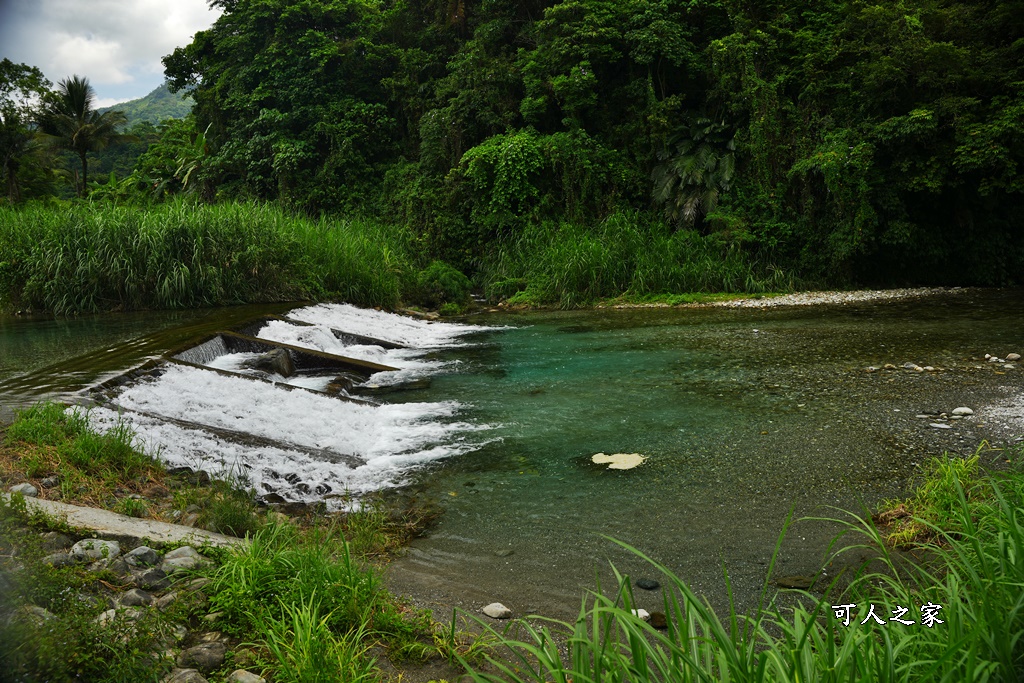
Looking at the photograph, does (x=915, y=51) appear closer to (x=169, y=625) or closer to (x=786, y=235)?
(x=786, y=235)

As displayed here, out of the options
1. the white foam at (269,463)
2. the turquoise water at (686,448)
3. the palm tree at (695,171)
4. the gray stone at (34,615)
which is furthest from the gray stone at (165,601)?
the palm tree at (695,171)

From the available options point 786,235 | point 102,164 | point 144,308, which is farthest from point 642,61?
point 102,164

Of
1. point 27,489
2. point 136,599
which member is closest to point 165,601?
point 136,599

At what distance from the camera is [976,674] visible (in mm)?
1544

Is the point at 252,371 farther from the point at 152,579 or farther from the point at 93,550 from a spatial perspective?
the point at 152,579

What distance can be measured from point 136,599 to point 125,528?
704 millimetres

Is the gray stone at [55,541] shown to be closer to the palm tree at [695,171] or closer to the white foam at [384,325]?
the white foam at [384,325]

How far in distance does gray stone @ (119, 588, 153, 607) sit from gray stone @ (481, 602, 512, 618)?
1320mm

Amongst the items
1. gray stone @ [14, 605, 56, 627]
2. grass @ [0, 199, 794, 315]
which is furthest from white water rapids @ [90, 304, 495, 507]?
grass @ [0, 199, 794, 315]

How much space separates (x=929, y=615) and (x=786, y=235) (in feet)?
46.2

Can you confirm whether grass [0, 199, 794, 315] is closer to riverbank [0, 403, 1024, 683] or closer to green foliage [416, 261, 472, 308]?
green foliage [416, 261, 472, 308]

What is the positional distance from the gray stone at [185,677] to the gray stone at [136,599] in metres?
0.45

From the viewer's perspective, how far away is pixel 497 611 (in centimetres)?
302

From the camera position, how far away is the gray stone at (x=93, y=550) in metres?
2.83
